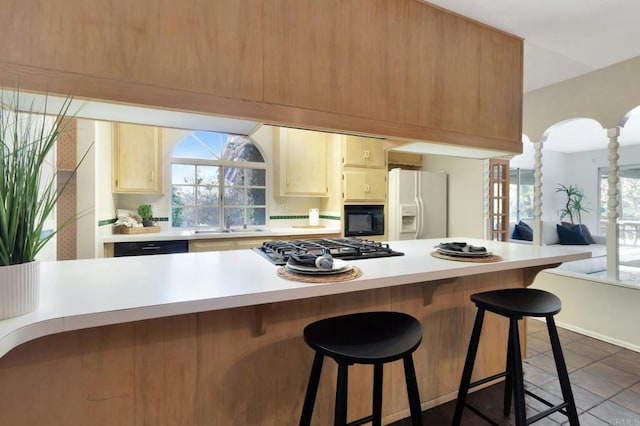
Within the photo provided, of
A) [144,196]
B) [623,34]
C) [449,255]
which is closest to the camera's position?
[449,255]

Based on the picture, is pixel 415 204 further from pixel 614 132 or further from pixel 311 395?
pixel 311 395

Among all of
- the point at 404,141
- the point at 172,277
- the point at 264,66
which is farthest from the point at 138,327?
the point at 404,141

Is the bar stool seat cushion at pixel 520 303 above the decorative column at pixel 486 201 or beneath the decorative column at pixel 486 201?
beneath

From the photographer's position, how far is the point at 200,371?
1278 millimetres

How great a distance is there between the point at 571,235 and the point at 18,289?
679 centimetres

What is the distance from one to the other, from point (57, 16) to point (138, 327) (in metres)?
1.14

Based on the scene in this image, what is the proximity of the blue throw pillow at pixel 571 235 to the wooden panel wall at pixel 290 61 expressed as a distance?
4361mm

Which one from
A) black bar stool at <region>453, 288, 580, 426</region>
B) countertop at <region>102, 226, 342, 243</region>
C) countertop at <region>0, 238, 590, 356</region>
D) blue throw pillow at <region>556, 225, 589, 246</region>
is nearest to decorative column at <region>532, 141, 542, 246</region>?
countertop at <region>0, 238, 590, 356</region>

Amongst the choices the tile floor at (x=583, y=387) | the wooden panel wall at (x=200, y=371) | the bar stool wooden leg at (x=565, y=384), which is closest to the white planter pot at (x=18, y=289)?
the wooden panel wall at (x=200, y=371)

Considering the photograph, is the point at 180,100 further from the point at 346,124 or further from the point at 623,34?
the point at 623,34

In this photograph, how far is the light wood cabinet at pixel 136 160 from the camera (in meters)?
3.08

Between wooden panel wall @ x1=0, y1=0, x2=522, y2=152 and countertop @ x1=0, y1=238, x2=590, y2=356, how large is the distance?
2.24 ft

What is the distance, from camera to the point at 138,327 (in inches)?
46.5

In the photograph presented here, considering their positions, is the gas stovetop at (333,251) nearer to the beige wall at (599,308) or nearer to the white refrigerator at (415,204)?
the white refrigerator at (415,204)
